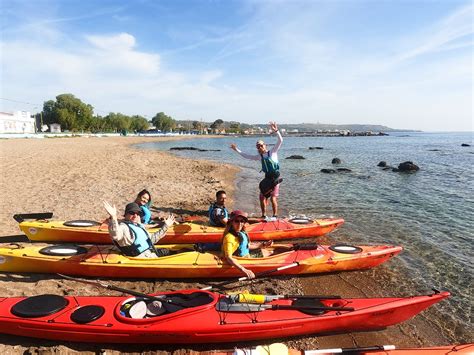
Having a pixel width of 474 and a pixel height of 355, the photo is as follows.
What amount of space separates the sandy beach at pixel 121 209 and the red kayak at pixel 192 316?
19 cm

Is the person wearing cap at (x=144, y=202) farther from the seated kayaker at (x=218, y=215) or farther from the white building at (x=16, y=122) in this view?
the white building at (x=16, y=122)

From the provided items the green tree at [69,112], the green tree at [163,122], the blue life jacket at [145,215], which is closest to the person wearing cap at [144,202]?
the blue life jacket at [145,215]

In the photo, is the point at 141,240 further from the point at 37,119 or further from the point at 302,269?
the point at 37,119

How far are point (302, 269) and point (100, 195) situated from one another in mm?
9112

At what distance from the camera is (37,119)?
8662 cm

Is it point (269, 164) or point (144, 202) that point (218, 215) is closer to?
point (144, 202)

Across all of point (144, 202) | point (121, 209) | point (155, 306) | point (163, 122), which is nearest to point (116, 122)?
point (163, 122)

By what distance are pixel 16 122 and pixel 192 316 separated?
88444mm

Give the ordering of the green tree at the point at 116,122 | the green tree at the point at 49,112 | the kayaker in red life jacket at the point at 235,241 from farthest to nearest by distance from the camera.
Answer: the green tree at the point at 116,122, the green tree at the point at 49,112, the kayaker in red life jacket at the point at 235,241

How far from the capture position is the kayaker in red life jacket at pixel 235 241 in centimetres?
563

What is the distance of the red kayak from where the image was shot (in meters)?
4.24

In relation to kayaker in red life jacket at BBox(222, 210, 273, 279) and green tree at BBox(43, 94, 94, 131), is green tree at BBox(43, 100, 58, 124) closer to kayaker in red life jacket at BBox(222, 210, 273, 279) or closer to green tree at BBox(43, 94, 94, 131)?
green tree at BBox(43, 94, 94, 131)

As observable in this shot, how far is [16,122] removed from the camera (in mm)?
74125

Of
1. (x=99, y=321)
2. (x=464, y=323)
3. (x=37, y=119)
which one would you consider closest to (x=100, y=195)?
(x=99, y=321)
